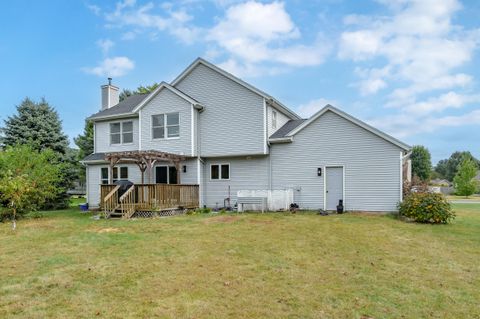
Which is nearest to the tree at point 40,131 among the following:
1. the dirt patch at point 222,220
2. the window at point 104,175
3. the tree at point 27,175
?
the window at point 104,175

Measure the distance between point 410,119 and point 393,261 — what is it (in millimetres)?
20053

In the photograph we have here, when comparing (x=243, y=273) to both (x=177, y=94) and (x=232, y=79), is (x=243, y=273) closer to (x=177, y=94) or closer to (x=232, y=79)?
(x=232, y=79)

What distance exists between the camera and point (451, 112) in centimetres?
2073

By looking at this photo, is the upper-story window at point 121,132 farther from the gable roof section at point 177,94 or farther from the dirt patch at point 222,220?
the dirt patch at point 222,220

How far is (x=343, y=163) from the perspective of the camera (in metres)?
15.4

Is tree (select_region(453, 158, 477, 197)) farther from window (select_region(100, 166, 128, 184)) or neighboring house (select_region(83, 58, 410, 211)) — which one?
window (select_region(100, 166, 128, 184))

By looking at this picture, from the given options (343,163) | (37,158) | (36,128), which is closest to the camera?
(343,163)

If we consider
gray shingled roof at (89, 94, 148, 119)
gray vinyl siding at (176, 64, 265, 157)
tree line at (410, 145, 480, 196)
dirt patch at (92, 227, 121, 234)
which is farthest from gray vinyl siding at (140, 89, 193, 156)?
tree line at (410, 145, 480, 196)

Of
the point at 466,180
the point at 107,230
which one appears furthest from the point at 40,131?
the point at 466,180

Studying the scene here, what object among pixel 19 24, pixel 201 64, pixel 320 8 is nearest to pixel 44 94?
pixel 19 24

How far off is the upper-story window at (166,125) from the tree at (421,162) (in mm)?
43578

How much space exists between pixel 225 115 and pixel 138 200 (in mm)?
6137

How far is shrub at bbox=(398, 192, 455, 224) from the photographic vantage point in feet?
39.3

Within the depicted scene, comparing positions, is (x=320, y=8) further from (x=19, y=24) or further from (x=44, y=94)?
(x=44, y=94)
